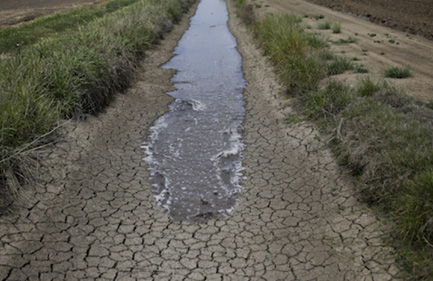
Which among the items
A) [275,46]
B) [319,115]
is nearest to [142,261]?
[319,115]

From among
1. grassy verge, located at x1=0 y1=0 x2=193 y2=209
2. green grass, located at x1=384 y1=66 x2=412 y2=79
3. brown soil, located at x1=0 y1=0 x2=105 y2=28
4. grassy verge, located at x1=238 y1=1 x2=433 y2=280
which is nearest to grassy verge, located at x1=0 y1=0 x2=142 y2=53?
grassy verge, located at x1=0 y1=0 x2=193 y2=209

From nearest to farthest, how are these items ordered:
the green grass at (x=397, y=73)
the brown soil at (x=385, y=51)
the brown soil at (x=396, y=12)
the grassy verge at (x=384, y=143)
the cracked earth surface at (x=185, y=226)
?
the grassy verge at (x=384, y=143)
the cracked earth surface at (x=185, y=226)
the brown soil at (x=385, y=51)
the green grass at (x=397, y=73)
the brown soil at (x=396, y=12)

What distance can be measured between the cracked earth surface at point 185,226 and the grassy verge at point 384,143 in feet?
0.76

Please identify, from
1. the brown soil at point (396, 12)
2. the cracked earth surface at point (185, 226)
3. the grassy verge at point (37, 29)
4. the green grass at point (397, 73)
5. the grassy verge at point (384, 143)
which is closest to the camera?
the grassy verge at point (384, 143)

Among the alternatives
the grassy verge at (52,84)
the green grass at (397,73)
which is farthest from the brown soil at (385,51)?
the grassy verge at (52,84)

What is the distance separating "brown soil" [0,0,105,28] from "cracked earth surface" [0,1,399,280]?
630 inches

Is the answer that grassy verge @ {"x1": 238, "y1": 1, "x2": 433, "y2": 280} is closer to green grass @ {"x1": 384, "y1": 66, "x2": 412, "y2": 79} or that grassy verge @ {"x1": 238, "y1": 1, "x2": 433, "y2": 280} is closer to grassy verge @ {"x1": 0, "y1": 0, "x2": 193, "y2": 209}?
green grass @ {"x1": 384, "y1": 66, "x2": 412, "y2": 79}

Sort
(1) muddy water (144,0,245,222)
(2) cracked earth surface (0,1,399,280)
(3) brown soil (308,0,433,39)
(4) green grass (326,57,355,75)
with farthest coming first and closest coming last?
1. (3) brown soil (308,0,433,39)
2. (4) green grass (326,57,355,75)
3. (1) muddy water (144,0,245,222)
4. (2) cracked earth surface (0,1,399,280)

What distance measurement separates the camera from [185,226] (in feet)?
18.7

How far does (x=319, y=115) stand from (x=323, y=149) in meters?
1.12

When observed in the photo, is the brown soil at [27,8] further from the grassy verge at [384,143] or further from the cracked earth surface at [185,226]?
the cracked earth surface at [185,226]

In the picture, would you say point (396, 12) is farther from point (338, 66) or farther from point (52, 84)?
point (52, 84)

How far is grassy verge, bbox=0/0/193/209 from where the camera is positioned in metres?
6.00

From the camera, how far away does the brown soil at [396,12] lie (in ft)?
61.6
